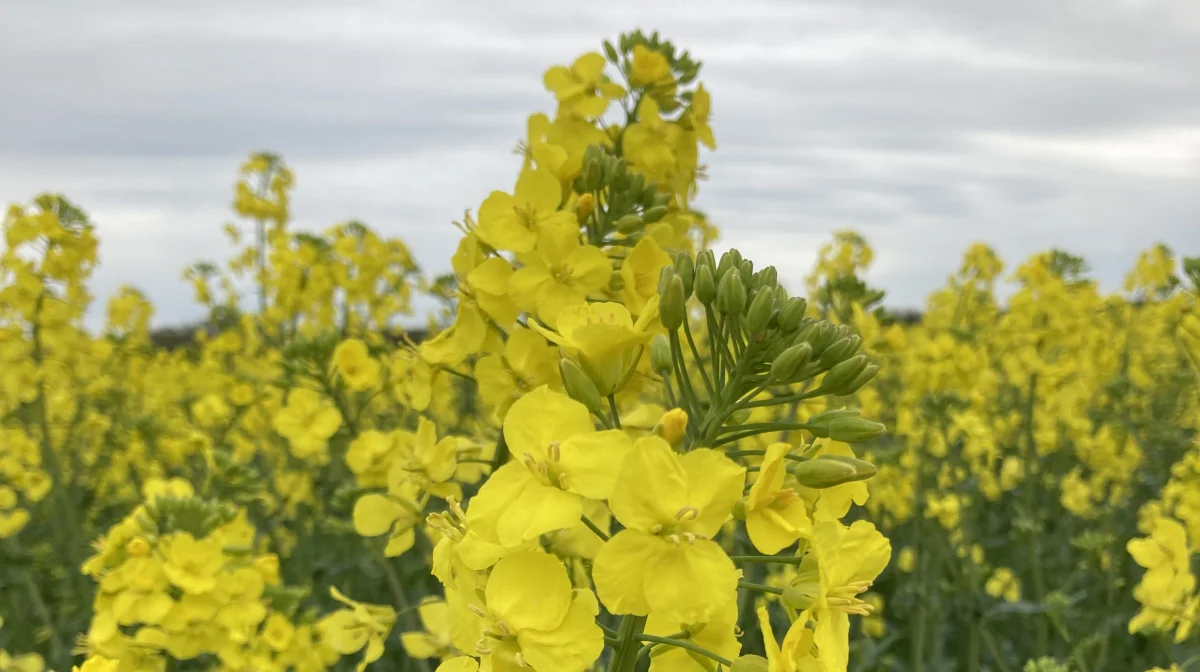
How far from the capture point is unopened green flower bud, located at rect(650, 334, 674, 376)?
1.45m

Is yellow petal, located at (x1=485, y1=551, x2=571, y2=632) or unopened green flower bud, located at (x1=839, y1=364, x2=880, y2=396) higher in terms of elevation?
unopened green flower bud, located at (x1=839, y1=364, x2=880, y2=396)

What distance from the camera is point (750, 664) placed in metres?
1.26

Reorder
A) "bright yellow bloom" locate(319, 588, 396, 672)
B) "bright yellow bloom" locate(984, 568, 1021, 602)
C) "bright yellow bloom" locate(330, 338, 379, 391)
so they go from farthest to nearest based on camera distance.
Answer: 1. "bright yellow bloom" locate(984, 568, 1021, 602)
2. "bright yellow bloom" locate(330, 338, 379, 391)
3. "bright yellow bloom" locate(319, 588, 396, 672)

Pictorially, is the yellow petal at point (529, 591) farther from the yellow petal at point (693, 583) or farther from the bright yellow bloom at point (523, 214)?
the bright yellow bloom at point (523, 214)

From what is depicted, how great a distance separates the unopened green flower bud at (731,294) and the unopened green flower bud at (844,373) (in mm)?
189

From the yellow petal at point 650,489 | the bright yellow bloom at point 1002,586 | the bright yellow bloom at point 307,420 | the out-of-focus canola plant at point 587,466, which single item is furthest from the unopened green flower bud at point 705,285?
the bright yellow bloom at point 1002,586

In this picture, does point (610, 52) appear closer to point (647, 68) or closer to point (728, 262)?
point (647, 68)

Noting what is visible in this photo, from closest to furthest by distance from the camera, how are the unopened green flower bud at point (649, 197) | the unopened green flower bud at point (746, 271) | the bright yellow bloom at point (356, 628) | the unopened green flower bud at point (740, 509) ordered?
the unopened green flower bud at point (740, 509) → the unopened green flower bud at point (746, 271) → the unopened green flower bud at point (649, 197) → the bright yellow bloom at point (356, 628)

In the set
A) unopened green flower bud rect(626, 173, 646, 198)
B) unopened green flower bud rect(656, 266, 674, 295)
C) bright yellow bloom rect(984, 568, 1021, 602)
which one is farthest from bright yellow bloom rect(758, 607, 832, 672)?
bright yellow bloom rect(984, 568, 1021, 602)

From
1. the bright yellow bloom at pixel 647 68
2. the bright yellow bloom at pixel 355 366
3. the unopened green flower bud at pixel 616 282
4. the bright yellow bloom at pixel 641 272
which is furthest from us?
the bright yellow bloom at pixel 355 366

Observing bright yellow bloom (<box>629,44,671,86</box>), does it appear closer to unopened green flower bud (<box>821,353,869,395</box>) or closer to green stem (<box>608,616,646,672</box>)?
unopened green flower bud (<box>821,353,869,395</box>)

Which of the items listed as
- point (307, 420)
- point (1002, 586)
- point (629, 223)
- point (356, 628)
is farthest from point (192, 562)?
point (1002, 586)

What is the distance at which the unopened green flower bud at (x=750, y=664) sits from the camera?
125 centimetres

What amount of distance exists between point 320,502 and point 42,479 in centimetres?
176
